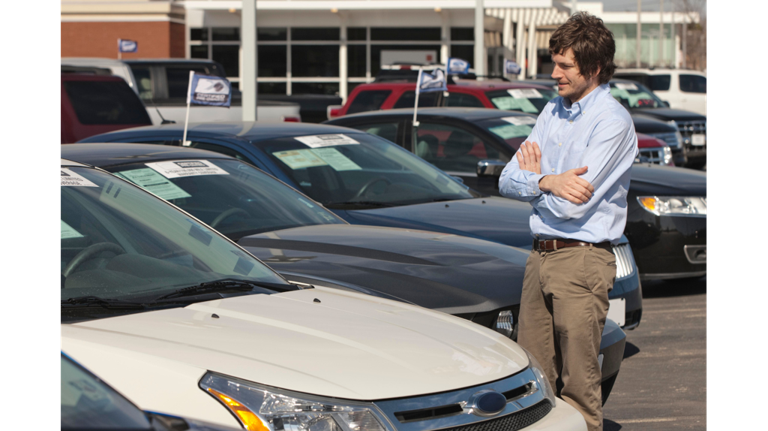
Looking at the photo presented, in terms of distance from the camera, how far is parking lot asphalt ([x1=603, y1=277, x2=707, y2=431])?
4.66 m

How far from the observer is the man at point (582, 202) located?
3488 millimetres

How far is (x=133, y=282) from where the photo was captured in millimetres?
3133

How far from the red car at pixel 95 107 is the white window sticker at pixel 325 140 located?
18.3 ft

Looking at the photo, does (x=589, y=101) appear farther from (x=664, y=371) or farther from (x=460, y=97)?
(x=460, y=97)

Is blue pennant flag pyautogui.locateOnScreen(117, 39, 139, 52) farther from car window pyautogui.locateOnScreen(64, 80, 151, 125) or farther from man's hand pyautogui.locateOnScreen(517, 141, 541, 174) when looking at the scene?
man's hand pyautogui.locateOnScreen(517, 141, 541, 174)

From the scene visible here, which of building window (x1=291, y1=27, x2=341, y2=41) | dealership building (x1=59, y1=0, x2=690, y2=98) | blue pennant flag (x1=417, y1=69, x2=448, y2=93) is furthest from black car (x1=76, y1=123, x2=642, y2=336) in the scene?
building window (x1=291, y1=27, x2=341, y2=41)

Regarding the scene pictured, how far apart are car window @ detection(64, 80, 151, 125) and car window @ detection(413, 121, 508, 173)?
490 centimetres

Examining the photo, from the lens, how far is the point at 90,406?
5.93 ft

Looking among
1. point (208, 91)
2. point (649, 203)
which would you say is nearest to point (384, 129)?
point (208, 91)

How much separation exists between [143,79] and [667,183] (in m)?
11.7

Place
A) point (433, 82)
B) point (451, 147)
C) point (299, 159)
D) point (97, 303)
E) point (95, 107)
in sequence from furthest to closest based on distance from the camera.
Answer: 1. point (95, 107)
2. point (433, 82)
3. point (451, 147)
4. point (299, 159)
5. point (97, 303)

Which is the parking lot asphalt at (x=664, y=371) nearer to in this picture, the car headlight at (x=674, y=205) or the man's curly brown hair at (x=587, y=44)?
the car headlight at (x=674, y=205)

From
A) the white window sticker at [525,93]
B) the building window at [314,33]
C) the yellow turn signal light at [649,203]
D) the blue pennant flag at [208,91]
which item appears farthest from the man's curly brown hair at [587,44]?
the building window at [314,33]
